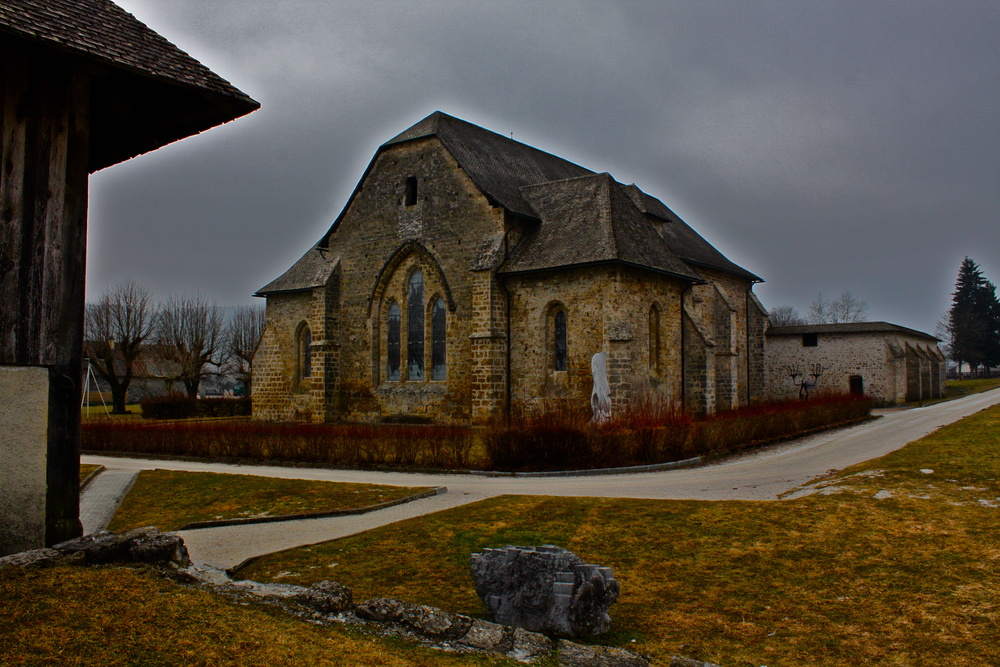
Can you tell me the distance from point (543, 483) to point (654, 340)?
1197cm

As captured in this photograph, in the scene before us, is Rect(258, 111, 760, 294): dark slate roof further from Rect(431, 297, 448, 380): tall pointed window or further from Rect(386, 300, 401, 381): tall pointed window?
Rect(386, 300, 401, 381): tall pointed window

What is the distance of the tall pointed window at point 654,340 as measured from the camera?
973 inches

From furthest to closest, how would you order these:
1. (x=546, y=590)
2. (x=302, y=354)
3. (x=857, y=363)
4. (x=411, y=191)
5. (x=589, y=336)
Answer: (x=857, y=363), (x=302, y=354), (x=411, y=191), (x=589, y=336), (x=546, y=590)

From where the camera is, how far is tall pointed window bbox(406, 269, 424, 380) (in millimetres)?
26953

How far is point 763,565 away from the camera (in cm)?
774

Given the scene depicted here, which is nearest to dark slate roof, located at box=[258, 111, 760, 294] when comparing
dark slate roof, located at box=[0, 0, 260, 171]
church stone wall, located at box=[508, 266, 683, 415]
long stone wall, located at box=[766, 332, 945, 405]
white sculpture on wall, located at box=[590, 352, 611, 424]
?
church stone wall, located at box=[508, 266, 683, 415]

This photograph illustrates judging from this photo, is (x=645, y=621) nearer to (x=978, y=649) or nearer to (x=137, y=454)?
(x=978, y=649)

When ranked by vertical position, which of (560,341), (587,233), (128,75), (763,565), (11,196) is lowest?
(763,565)

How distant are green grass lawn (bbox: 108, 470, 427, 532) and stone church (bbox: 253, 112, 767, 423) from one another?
1059 centimetres

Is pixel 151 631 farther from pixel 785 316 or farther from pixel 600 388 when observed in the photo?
pixel 785 316

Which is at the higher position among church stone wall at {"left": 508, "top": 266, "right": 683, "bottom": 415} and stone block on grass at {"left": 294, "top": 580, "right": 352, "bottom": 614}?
church stone wall at {"left": 508, "top": 266, "right": 683, "bottom": 415}

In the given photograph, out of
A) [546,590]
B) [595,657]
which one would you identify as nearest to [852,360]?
[546,590]

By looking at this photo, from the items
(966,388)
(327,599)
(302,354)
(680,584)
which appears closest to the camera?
(327,599)

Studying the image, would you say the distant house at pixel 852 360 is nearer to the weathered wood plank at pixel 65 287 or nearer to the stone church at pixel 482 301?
the stone church at pixel 482 301
